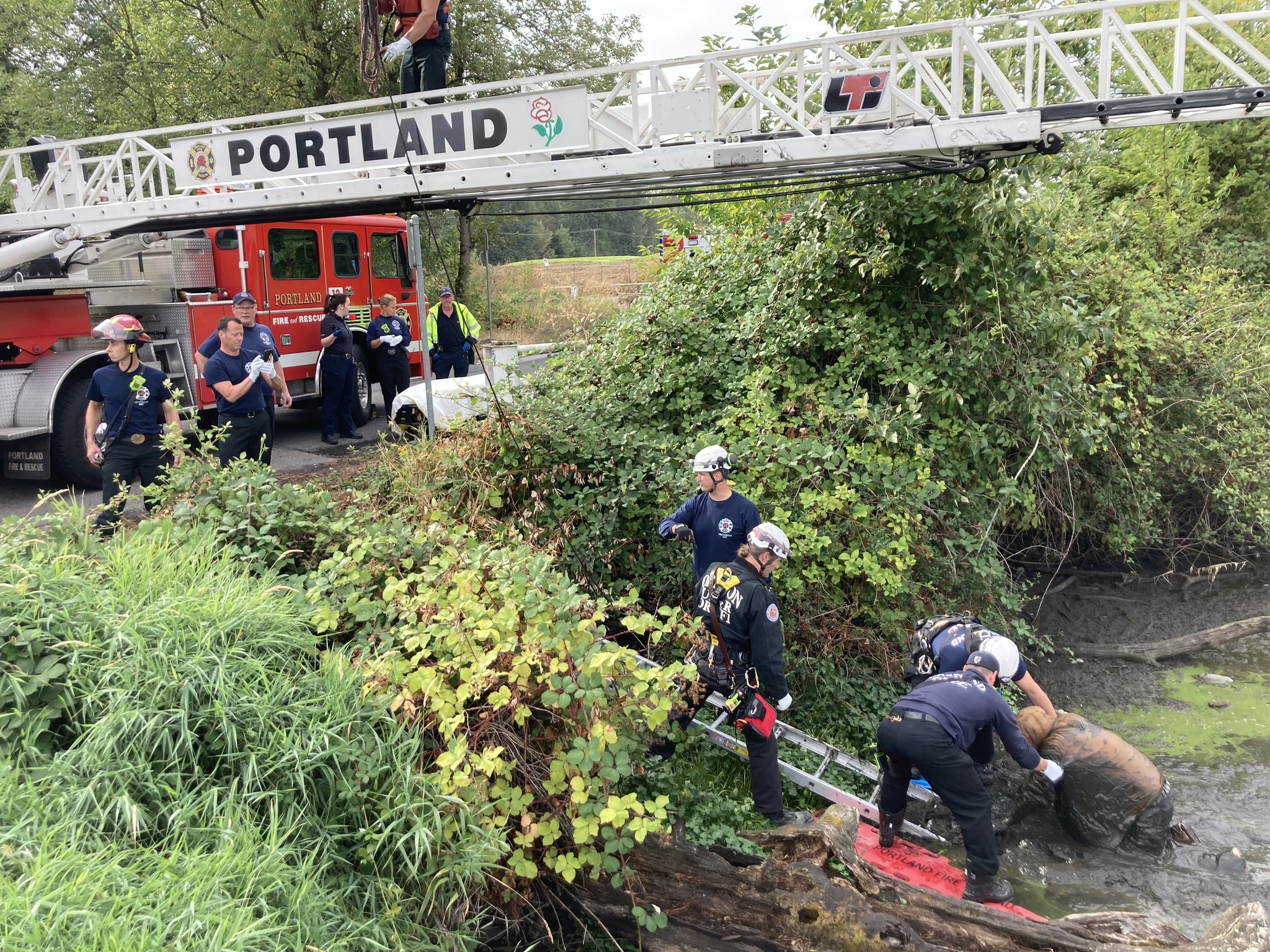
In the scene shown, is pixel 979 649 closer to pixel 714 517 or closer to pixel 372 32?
pixel 714 517

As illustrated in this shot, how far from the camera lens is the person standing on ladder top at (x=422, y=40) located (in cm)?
689

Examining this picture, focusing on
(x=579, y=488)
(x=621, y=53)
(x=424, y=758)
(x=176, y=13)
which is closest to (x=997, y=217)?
(x=579, y=488)

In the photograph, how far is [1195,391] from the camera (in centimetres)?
852

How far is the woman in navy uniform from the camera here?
411 inches

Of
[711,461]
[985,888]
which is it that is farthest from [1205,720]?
[711,461]

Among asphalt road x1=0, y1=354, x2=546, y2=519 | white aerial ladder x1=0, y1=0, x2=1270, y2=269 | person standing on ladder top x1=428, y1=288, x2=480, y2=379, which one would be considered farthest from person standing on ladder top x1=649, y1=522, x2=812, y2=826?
person standing on ladder top x1=428, y1=288, x2=480, y2=379

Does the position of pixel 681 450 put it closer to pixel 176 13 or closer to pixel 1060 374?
pixel 1060 374

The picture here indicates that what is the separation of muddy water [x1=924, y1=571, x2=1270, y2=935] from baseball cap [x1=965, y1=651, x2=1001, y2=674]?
1176 mm

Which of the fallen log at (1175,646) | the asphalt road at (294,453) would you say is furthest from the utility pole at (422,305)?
the fallen log at (1175,646)

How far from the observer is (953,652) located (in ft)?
16.4

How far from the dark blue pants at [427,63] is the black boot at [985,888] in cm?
642

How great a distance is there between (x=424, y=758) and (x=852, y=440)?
12.9ft

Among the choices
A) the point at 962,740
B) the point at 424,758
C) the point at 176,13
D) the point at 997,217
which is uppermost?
the point at 176,13

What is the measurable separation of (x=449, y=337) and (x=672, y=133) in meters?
5.56
